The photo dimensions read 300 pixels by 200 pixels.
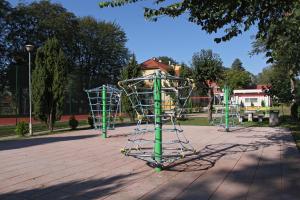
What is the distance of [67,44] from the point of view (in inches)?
2152

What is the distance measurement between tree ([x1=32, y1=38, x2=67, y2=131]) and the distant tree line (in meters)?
12.0

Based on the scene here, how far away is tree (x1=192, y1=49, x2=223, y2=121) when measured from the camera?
2433 cm

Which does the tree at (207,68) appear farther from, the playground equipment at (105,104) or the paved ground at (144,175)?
the paved ground at (144,175)

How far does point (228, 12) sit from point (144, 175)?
3211mm

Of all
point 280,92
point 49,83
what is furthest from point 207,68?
point 49,83

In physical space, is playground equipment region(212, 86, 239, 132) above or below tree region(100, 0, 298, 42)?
below

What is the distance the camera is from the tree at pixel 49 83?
1808 centimetres

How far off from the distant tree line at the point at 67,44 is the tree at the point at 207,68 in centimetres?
1354

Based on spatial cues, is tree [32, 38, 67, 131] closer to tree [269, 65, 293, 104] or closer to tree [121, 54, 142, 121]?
tree [121, 54, 142, 121]

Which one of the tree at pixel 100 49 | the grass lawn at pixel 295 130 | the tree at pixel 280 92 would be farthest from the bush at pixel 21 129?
the tree at pixel 100 49

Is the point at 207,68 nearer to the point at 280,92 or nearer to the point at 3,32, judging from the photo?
the point at 280,92

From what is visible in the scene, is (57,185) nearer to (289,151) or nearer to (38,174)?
(38,174)

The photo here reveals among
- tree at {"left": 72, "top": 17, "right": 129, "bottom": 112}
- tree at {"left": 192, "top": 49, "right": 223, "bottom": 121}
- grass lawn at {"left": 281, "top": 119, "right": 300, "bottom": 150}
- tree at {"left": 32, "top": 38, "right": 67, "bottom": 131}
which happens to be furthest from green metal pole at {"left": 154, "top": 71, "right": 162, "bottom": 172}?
tree at {"left": 72, "top": 17, "right": 129, "bottom": 112}

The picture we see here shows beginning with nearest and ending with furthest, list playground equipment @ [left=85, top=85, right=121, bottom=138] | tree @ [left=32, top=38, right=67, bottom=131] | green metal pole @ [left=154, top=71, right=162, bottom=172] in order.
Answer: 1. green metal pole @ [left=154, top=71, right=162, bottom=172]
2. playground equipment @ [left=85, top=85, right=121, bottom=138]
3. tree @ [left=32, top=38, right=67, bottom=131]
